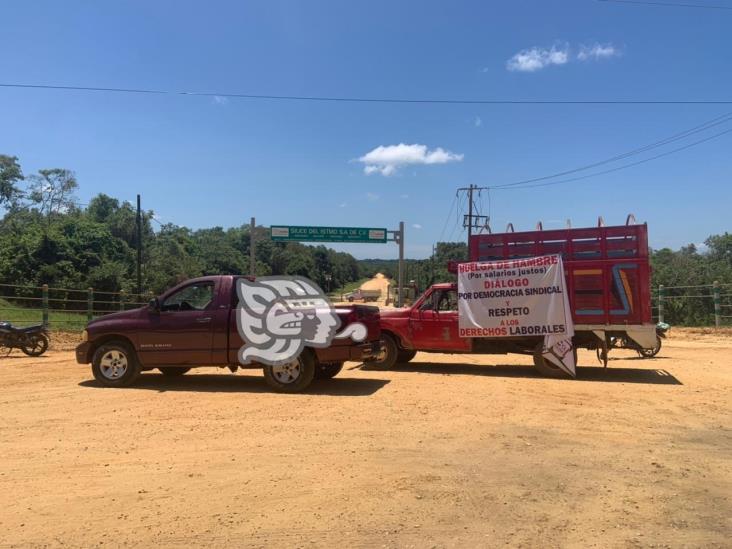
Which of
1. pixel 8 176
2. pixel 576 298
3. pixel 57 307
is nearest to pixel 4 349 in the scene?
pixel 57 307

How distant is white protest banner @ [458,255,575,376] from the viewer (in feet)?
36.2

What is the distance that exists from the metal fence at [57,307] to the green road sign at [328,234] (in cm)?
780

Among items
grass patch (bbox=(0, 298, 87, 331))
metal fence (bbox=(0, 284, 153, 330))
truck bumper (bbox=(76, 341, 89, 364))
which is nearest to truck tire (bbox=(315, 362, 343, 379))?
truck bumper (bbox=(76, 341, 89, 364))

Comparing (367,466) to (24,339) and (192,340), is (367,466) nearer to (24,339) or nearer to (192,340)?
(192,340)

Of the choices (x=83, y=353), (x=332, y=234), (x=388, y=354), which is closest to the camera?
(x=83, y=353)

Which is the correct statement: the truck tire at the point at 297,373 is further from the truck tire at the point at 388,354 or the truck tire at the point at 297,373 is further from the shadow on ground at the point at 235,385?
the truck tire at the point at 388,354

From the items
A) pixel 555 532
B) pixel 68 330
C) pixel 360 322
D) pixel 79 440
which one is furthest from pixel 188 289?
pixel 68 330

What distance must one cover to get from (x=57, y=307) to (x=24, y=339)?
10.7 m

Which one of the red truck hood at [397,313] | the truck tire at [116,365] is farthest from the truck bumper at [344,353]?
the truck tire at [116,365]

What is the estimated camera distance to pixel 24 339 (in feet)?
48.2

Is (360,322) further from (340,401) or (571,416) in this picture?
(571,416)

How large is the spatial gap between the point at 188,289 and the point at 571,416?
662cm

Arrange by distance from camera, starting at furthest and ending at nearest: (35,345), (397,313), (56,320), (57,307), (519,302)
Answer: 1. (57,307)
2. (56,320)
3. (35,345)
4. (397,313)
5. (519,302)

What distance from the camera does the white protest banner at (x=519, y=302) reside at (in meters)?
11.0
